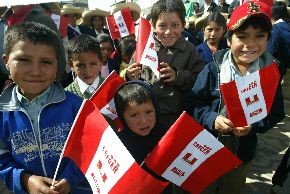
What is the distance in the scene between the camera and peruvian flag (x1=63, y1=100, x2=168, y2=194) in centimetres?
149

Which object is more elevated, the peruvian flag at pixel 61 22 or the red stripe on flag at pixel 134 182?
the peruvian flag at pixel 61 22

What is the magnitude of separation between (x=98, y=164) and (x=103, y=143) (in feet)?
0.32

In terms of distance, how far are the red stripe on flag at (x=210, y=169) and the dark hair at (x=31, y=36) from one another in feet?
3.22

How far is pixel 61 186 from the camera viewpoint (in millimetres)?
1657

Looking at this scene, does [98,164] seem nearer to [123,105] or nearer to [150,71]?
[123,105]

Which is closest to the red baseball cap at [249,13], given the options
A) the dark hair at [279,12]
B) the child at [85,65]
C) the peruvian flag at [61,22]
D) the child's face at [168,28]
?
the child's face at [168,28]

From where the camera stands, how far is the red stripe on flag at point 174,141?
5.81 ft

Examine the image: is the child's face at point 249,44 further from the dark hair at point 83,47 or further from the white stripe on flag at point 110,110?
the dark hair at point 83,47

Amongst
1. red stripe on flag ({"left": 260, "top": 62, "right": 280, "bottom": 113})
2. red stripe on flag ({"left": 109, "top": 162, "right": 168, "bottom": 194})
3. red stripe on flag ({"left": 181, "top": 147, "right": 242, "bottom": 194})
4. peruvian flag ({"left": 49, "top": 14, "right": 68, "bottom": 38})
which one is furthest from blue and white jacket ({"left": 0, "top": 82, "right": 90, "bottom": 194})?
peruvian flag ({"left": 49, "top": 14, "right": 68, "bottom": 38})

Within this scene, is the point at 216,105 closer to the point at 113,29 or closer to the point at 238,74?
the point at 238,74

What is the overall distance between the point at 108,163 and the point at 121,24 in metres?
3.80

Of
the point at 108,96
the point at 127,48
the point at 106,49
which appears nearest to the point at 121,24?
the point at 106,49

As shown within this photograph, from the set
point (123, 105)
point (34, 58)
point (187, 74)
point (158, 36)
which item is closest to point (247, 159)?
point (187, 74)

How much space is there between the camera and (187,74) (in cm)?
256
